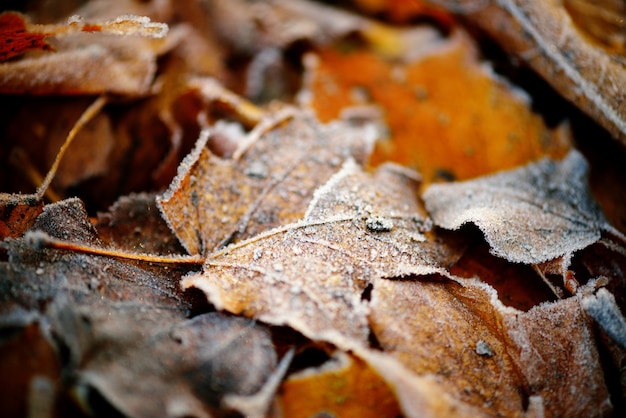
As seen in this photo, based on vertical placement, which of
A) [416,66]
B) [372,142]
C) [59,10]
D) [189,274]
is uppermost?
[416,66]

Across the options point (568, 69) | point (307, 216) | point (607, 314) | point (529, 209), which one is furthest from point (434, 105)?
point (607, 314)

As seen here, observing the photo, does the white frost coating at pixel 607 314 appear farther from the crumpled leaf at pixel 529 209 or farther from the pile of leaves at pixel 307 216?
the crumpled leaf at pixel 529 209

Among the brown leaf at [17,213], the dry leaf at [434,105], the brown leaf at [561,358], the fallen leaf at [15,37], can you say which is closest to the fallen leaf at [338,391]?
the brown leaf at [561,358]

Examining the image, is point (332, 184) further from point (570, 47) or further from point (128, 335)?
point (570, 47)

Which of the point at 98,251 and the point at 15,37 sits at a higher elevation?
the point at 15,37

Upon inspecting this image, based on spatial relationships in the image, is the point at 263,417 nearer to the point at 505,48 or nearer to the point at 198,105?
the point at 198,105

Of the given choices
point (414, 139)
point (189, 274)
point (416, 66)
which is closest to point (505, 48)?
point (416, 66)

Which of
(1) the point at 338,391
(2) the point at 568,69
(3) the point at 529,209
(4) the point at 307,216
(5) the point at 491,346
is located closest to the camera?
(1) the point at 338,391

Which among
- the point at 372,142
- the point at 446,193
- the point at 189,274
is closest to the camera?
the point at 189,274
